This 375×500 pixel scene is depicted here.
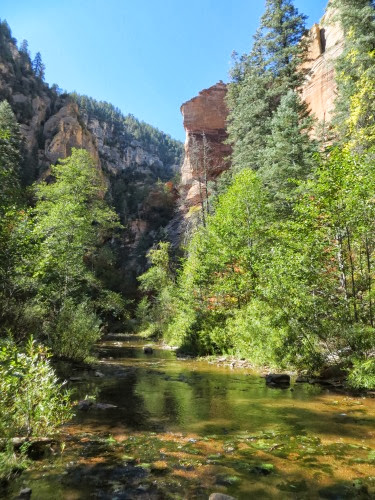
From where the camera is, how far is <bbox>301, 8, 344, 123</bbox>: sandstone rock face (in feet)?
126

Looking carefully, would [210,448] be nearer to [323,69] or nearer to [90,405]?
[90,405]

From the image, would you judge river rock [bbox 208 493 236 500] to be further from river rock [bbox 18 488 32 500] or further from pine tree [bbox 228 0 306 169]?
pine tree [bbox 228 0 306 169]

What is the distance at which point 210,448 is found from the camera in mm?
5965

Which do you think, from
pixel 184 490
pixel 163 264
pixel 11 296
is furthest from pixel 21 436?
pixel 163 264

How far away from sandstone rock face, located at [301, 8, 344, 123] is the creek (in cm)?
3616

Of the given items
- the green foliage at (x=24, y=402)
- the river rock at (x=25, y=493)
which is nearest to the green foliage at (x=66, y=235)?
the green foliage at (x=24, y=402)

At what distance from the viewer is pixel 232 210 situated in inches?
888

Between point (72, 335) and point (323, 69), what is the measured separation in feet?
135

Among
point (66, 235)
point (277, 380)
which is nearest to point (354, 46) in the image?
point (66, 235)

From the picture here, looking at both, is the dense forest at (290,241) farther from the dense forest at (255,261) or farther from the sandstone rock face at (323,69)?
the sandstone rock face at (323,69)

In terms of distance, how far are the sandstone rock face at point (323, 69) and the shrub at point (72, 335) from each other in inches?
1339

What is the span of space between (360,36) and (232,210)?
16557 mm

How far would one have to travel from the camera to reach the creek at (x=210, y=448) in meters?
4.48

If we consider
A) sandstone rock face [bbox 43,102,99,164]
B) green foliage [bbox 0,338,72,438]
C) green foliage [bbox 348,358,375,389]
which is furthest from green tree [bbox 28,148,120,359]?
sandstone rock face [bbox 43,102,99,164]
